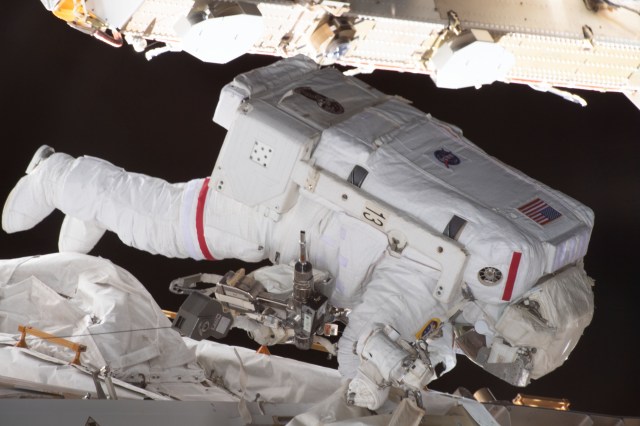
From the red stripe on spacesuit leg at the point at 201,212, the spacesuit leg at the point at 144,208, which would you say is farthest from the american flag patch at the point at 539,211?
the red stripe on spacesuit leg at the point at 201,212

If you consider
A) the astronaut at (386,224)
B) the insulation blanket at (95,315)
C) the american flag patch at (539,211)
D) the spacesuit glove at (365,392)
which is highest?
the american flag patch at (539,211)

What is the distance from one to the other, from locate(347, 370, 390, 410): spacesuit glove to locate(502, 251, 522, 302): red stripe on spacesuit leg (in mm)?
530

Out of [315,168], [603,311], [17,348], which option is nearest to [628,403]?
[603,311]

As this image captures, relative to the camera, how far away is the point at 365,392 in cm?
409

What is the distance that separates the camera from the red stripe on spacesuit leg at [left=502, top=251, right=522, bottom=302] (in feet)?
13.6

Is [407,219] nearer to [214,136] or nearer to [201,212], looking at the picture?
[201,212]

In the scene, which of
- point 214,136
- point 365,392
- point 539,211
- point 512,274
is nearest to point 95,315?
point 365,392

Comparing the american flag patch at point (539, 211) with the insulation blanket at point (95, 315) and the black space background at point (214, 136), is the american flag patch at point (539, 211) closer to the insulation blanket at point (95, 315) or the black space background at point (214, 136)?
the insulation blanket at point (95, 315)

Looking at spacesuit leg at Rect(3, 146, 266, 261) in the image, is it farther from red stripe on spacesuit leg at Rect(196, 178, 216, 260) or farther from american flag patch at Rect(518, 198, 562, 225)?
american flag patch at Rect(518, 198, 562, 225)

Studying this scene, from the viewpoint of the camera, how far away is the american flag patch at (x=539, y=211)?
434 centimetres

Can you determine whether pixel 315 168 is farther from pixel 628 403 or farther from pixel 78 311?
pixel 628 403

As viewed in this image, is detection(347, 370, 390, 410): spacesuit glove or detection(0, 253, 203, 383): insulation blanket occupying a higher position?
detection(347, 370, 390, 410): spacesuit glove

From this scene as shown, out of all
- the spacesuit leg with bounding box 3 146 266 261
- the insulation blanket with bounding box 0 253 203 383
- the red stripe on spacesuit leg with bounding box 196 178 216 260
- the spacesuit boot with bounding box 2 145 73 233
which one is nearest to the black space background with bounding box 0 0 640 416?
the spacesuit boot with bounding box 2 145 73 233

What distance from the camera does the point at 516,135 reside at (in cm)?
678
